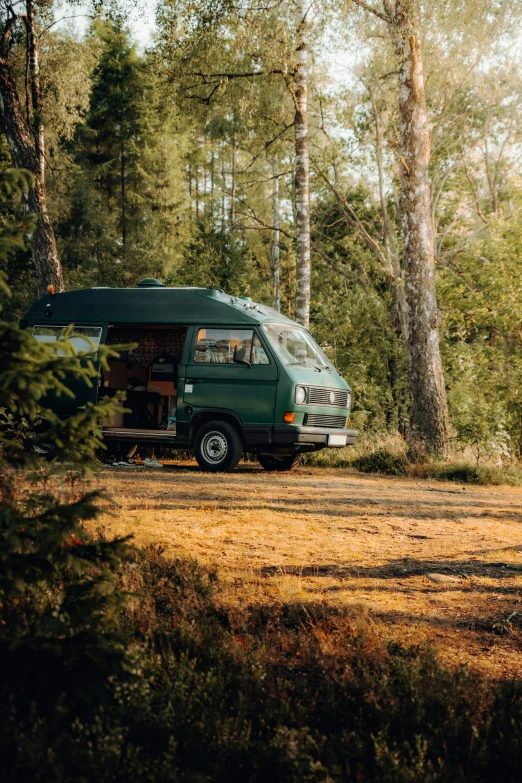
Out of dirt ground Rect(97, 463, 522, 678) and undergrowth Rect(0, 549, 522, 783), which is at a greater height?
dirt ground Rect(97, 463, 522, 678)

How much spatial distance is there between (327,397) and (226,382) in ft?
5.35

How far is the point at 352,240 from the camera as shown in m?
30.1

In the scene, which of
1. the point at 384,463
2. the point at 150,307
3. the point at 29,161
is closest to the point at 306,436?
the point at 384,463

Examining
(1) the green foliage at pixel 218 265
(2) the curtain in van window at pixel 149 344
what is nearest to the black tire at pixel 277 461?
(2) the curtain in van window at pixel 149 344

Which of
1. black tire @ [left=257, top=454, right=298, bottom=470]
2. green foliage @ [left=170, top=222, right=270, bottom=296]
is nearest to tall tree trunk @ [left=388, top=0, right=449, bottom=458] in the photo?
black tire @ [left=257, top=454, right=298, bottom=470]

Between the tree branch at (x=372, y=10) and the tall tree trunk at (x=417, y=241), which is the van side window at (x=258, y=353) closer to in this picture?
the tall tree trunk at (x=417, y=241)

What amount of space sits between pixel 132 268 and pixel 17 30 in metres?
18.3

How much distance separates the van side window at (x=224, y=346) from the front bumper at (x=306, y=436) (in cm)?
124

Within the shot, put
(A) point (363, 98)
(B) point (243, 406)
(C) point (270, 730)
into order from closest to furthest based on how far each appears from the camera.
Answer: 1. (C) point (270, 730)
2. (B) point (243, 406)
3. (A) point (363, 98)

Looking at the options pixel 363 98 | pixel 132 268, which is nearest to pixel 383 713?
pixel 363 98

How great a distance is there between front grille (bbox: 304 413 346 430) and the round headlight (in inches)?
9.8

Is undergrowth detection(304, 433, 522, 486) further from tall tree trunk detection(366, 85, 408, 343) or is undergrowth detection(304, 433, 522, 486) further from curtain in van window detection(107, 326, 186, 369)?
tall tree trunk detection(366, 85, 408, 343)

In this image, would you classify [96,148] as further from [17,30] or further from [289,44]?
[289,44]

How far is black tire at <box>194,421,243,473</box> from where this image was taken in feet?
41.1
